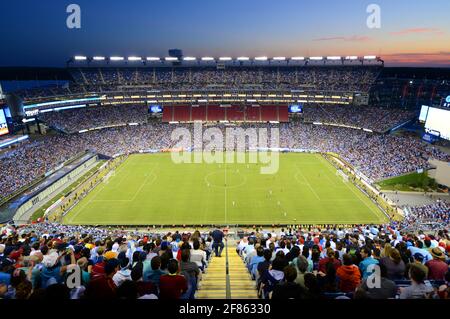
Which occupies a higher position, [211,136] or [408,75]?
[408,75]

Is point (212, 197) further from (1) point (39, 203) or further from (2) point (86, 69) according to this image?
(2) point (86, 69)

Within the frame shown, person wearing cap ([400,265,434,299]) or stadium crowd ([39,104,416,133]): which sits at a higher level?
person wearing cap ([400,265,434,299])

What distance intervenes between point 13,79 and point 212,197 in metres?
57.5

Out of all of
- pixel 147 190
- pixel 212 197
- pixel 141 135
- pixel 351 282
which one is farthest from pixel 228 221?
pixel 141 135

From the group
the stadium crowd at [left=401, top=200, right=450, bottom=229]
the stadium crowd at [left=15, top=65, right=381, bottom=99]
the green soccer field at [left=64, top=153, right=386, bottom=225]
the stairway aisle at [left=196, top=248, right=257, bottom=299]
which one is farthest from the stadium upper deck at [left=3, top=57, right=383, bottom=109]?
the stairway aisle at [left=196, top=248, right=257, bottom=299]

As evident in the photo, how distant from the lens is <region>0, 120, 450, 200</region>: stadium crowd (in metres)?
42.0

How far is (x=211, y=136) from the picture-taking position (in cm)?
6731

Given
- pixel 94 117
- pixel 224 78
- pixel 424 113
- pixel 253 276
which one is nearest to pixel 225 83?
pixel 224 78

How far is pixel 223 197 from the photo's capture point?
1531 inches

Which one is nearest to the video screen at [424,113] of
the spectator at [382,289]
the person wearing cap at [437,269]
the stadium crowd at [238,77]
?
the stadium crowd at [238,77]

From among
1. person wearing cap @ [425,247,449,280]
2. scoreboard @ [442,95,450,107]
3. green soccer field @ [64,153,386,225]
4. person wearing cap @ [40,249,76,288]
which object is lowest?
green soccer field @ [64,153,386,225]

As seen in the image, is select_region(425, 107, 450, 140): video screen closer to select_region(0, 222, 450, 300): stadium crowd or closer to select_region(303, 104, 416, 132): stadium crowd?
select_region(303, 104, 416, 132): stadium crowd

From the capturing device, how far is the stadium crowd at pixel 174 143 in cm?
4200

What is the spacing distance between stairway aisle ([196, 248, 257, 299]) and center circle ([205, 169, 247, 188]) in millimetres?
31595
